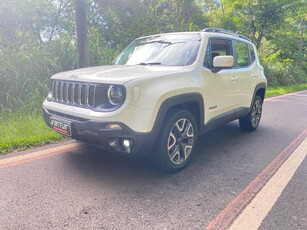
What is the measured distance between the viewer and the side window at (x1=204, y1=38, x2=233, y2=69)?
3637 mm

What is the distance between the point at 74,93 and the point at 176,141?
137cm

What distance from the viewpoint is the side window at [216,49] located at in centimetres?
364

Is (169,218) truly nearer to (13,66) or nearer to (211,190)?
(211,190)

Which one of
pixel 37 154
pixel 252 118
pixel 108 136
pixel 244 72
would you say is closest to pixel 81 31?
pixel 37 154

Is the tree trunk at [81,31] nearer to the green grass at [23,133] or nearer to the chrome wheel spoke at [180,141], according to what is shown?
the green grass at [23,133]

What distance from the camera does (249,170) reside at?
10.8ft

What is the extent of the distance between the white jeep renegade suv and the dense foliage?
3.12m

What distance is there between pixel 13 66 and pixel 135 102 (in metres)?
4.83

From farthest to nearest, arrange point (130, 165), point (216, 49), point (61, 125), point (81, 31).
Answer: point (81, 31), point (216, 49), point (130, 165), point (61, 125)

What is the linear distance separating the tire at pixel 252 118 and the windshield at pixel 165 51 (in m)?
2.18

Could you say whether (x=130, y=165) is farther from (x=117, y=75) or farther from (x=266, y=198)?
(x=266, y=198)

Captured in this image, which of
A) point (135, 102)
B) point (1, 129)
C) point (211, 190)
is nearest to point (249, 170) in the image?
point (211, 190)

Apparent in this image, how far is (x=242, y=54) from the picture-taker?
15.4 ft

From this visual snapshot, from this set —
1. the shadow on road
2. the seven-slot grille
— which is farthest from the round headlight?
the shadow on road
